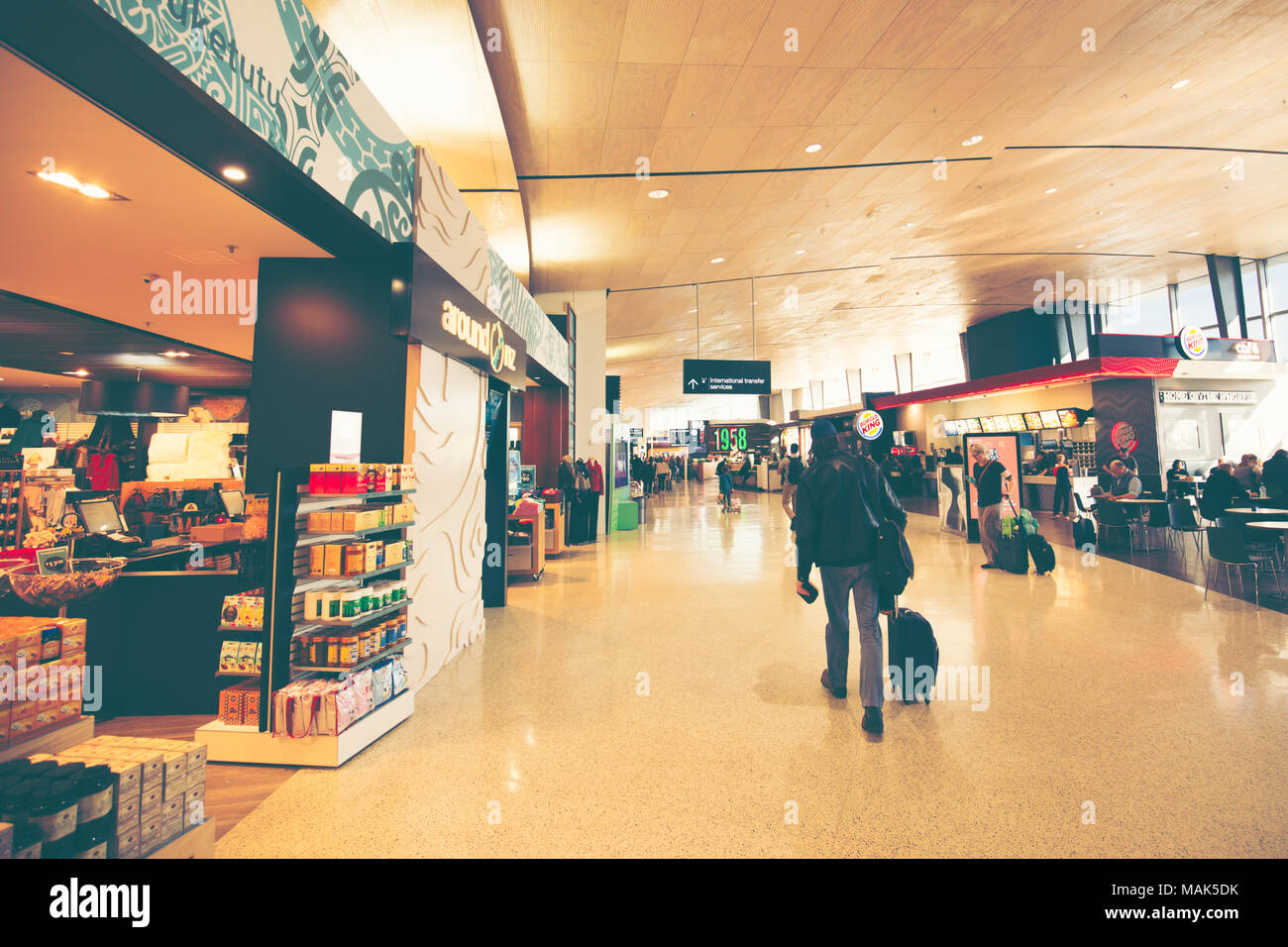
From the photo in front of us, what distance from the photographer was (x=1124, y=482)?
9109mm

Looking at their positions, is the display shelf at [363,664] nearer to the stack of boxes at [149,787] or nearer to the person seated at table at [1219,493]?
the stack of boxes at [149,787]

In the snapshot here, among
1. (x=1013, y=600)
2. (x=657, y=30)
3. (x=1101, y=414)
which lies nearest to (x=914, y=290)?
(x=1101, y=414)

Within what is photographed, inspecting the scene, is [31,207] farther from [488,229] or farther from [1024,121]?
[1024,121]

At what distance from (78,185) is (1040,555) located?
966 cm

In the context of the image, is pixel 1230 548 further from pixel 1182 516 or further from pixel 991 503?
pixel 1182 516

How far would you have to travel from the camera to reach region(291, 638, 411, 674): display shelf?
300 cm

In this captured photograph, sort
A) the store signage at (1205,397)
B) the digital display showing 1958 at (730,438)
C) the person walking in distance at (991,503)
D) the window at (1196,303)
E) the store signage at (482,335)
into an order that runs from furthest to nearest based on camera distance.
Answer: the digital display showing 1958 at (730,438) < the window at (1196,303) < the store signage at (1205,397) < the person walking in distance at (991,503) < the store signage at (482,335)

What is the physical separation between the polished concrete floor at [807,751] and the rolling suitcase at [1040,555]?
191 centimetres

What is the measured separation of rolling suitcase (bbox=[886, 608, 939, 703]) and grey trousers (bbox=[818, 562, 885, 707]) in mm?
257

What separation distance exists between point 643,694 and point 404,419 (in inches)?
96.8

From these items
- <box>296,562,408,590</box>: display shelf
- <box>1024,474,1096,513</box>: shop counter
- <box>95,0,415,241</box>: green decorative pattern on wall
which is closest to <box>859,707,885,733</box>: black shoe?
<box>296,562,408,590</box>: display shelf

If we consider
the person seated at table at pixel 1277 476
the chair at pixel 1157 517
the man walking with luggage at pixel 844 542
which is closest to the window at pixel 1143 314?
the chair at pixel 1157 517

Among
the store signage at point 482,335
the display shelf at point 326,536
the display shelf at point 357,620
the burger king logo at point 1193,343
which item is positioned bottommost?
the display shelf at point 357,620

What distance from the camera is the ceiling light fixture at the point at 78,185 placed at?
2.88 metres
